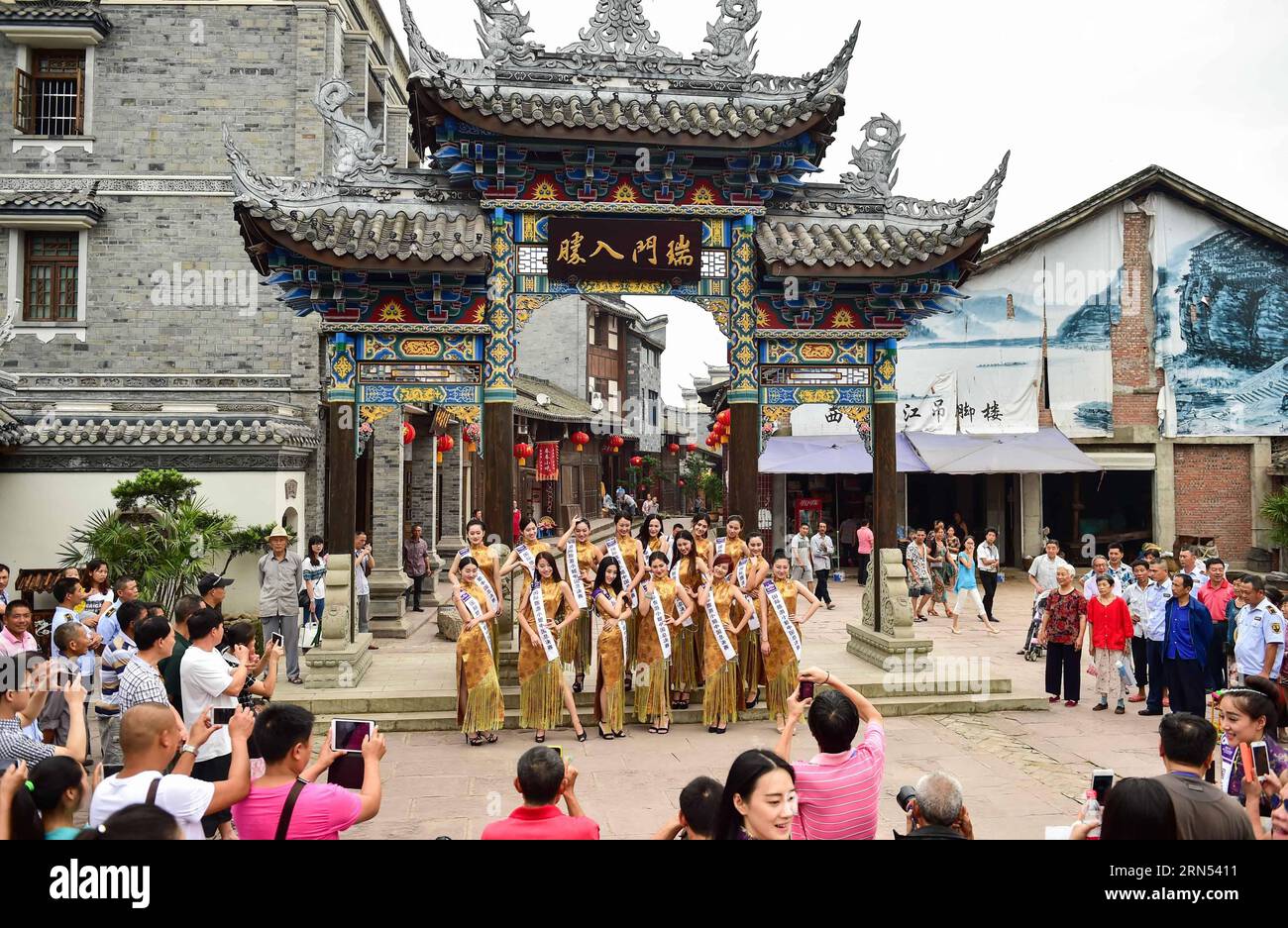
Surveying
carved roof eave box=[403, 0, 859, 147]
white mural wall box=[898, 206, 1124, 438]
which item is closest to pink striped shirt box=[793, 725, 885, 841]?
carved roof eave box=[403, 0, 859, 147]

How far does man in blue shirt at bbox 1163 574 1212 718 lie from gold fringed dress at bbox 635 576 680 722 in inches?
190

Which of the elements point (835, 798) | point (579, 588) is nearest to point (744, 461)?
point (579, 588)

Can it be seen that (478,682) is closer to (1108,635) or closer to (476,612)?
(476,612)

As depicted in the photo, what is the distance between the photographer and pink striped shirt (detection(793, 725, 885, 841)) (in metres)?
3.58

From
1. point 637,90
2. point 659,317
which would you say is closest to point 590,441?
point 659,317

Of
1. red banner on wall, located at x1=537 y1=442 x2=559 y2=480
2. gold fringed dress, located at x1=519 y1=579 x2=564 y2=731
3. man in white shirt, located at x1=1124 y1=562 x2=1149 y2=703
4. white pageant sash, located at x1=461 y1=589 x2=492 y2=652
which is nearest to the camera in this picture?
white pageant sash, located at x1=461 y1=589 x2=492 y2=652

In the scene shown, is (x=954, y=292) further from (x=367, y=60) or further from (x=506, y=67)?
(x=367, y=60)

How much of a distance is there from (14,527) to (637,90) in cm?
1134

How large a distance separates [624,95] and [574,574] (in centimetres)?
545

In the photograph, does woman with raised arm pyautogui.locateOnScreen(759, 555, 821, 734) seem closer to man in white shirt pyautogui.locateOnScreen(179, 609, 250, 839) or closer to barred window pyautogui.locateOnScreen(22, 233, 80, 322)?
man in white shirt pyautogui.locateOnScreen(179, 609, 250, 839)

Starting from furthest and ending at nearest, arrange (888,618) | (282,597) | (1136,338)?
(1136,338), (888,618), (282,597)

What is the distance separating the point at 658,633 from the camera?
841 centimetres

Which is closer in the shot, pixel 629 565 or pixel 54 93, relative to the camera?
pixel 629 565

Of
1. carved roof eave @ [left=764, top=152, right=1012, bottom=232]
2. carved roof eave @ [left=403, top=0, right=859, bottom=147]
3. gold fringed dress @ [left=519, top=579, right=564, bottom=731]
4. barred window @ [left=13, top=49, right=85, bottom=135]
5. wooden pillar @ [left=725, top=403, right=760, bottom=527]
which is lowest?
gold fringed dress @ [left=519, top=579, right=564, bottom=731]
